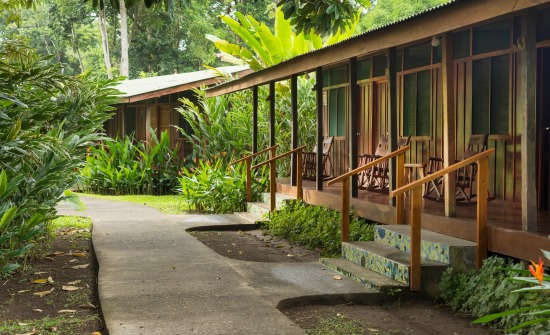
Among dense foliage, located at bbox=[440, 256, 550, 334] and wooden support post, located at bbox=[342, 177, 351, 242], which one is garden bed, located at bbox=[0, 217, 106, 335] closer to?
wooden support post, located at bbox=[342, 177, 351, 242]

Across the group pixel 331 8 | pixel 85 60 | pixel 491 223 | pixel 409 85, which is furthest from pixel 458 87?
pixel 85 60

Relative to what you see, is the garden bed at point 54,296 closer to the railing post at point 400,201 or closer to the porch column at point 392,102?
the railing post at point 400,201

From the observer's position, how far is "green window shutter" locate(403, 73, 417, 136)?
1144cm

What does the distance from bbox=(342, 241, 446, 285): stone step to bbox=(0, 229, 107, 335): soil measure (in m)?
2.79

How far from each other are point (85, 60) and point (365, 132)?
120 feet

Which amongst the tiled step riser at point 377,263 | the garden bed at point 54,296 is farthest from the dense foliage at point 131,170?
the tiled step riser at point 377,263

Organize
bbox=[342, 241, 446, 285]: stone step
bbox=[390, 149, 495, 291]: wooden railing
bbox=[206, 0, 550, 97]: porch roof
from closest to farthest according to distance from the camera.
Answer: bbox=[206, 0, 550, 97]: porch roof
bbox=[390, 149, 495, 291]: wooden railing
bbox=[342, 241, 446, 285]: stone step

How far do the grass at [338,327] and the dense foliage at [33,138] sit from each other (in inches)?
105

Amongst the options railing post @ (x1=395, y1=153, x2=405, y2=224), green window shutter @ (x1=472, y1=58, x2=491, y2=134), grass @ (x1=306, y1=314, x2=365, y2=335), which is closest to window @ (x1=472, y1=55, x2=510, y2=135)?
green window shutter @ (x1=472, y1=58, x2=491, y2=134)

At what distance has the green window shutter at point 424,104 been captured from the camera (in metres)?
10.9

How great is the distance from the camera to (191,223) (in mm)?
11805

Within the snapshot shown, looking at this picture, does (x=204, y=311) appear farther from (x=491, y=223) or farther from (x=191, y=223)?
(x=191, y=223)

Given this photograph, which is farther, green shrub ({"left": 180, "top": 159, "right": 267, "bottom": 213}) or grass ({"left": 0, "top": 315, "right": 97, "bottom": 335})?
green shrub ({"left": 180, "top": 159, "right": 267, "bottom": 213})

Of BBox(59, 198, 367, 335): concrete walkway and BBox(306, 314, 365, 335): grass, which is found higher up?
BBox(59, 198, 367, 335): concrete walkway
